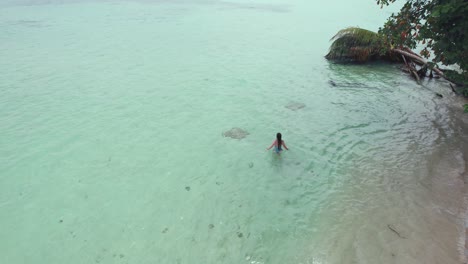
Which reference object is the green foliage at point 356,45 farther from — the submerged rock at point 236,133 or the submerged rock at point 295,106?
the submerged rock at point 236,133

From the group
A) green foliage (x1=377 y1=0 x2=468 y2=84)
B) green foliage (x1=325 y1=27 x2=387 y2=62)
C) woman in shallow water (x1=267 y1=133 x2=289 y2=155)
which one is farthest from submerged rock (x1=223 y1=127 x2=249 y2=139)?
green foliage (x1=325 y1=27 x2=387 y2=62)

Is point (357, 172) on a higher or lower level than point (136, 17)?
higher

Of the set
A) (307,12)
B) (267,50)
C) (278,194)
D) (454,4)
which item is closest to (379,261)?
(278,194)

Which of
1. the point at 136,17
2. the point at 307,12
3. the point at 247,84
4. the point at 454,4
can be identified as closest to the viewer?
the point at 454,4

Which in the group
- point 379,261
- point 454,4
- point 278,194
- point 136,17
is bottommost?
point 136,17

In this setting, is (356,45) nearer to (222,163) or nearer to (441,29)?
(441,29)

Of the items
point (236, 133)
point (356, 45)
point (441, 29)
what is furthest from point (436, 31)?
point (356, 45)

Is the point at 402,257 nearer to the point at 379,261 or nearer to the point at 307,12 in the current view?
the point at 379,261

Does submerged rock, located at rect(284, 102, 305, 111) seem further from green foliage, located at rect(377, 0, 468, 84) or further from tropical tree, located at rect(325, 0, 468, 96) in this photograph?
green foliage, located at rect(377, 0, 468, 84)

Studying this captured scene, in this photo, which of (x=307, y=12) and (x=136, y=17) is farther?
(x=307, y=12)
